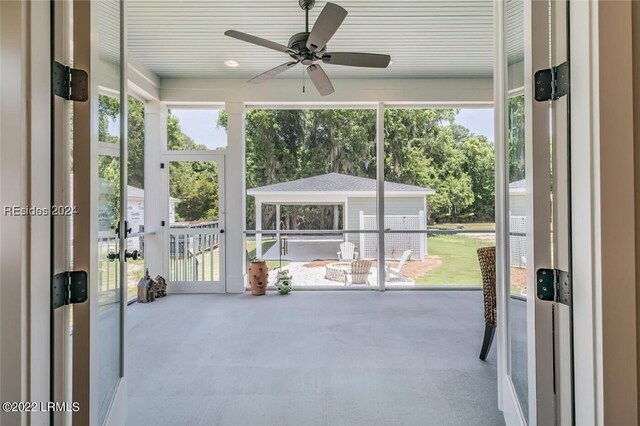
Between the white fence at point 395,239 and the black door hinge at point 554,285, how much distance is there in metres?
3.79

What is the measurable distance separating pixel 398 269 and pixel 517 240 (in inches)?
140

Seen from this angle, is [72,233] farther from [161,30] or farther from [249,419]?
[161,30]

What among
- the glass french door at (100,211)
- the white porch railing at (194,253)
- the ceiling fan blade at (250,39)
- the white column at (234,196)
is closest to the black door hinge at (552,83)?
the glass french door at (100,211)

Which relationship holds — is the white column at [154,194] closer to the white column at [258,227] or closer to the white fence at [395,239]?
the white column at [258,227]

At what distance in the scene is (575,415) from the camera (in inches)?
37.5

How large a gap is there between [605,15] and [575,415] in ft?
3.64

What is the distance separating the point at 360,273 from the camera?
480 cm

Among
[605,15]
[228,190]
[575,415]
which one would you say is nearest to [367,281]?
[228,190]

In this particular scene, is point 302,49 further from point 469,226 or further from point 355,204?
point 469,226

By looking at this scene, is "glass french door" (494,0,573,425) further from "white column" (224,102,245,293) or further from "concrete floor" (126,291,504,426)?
"white column" (224,102,245,293)

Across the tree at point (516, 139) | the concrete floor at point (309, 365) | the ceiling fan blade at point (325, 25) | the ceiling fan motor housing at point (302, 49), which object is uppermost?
the ceiling fan motor housing at point (302, 49)

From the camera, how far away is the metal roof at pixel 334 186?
4.82m

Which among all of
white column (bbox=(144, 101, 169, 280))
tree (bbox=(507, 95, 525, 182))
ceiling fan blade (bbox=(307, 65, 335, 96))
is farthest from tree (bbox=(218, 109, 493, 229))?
tree (bbox=(507, 95, 525, 182))

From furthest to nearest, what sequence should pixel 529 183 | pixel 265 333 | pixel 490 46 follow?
1. pixel 490 46
2. pixel 265 333
3. pixel 529 183
